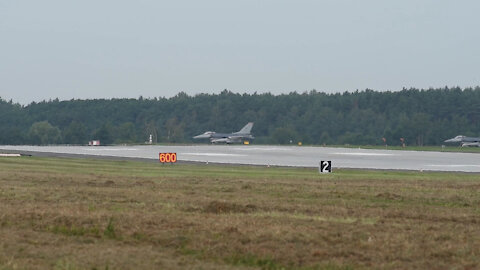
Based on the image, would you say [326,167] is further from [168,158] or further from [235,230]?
[235,230]

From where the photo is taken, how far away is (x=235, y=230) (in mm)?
19844

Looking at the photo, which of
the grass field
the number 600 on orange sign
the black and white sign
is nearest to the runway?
the number 600 on orange sign

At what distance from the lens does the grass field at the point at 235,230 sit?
16.4m

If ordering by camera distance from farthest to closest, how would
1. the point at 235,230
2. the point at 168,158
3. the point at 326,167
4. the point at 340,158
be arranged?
the point at 340,158 → the point at 168,158 → the point at 326,167 → the point at 235,230

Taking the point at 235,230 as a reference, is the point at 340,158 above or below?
above

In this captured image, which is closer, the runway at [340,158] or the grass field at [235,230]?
the grass field at [235,230]

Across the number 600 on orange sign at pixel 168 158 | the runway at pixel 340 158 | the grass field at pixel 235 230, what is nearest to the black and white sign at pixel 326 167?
the runway at pixel 340 158

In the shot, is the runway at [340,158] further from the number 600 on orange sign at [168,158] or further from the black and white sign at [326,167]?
the black and white sign at [326,167]

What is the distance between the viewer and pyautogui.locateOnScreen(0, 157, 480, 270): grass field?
16.4 m

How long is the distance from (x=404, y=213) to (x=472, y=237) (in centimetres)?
559

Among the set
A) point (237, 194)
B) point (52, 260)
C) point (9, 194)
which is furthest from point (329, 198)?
point (52, 260)

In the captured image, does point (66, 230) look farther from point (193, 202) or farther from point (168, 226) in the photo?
point (193, 202)

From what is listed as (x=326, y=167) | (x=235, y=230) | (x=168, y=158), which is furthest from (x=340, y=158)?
(x=235, y=230)

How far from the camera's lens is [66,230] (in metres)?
20.3
